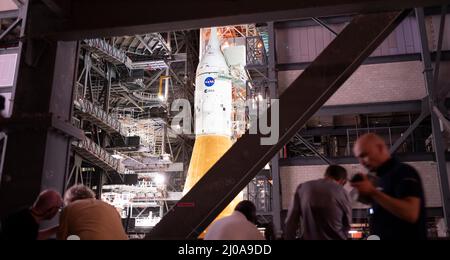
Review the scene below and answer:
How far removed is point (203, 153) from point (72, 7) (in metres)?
9.14

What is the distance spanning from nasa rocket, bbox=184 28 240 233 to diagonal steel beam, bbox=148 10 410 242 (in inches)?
351

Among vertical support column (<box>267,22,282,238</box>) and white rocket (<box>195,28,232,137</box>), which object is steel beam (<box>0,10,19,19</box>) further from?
white rocket (<box>195,28,232,137</box>)

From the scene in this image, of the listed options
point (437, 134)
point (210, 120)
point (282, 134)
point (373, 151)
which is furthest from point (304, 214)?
point (210, 120)

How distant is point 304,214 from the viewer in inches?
157

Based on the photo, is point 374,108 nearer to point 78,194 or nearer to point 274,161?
point 274,161

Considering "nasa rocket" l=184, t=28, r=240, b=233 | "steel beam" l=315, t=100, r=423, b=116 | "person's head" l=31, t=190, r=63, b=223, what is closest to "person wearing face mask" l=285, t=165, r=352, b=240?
"person's head" l=31, t=190, r=63, b=223

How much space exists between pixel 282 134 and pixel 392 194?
241 centimetres

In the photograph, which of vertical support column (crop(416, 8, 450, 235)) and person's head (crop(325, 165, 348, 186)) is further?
vertical support column (crop(416, 8, 450, 235))

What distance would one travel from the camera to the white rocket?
1455 centimetres

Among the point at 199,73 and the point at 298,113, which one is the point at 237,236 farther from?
the point at 199,73

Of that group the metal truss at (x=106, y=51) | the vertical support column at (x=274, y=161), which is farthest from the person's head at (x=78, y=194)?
the metal truss at (x=106, y=51)

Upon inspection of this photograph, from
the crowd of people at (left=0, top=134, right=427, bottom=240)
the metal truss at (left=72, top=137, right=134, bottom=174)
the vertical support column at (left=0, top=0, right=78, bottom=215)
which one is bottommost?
the crowd of people at (left=0, top=134, right=427, bottom=240)

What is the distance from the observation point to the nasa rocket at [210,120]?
47.0ft

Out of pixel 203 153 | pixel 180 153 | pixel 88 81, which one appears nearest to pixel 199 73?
pixel 203 153
